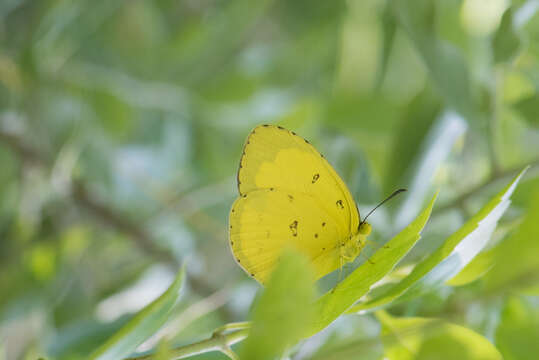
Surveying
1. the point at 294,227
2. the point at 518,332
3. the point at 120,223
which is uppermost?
the point at 120,223

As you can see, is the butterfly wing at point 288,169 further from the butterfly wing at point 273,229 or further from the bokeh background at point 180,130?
the bokeh background at point 180,130

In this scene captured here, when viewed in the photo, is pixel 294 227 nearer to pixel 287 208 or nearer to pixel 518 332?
pixel 287 208

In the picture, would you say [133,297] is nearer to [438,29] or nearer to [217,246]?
[217,246]

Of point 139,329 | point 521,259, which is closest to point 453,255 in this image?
point 521,259

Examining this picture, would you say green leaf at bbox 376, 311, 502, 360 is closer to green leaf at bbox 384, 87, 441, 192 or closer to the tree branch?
green leaf at bbox 384, 87, 441, 192

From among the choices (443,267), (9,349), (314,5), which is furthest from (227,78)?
(9,349)

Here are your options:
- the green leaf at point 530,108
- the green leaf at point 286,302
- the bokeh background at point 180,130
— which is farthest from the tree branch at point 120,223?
the green leaf at point 286,302
